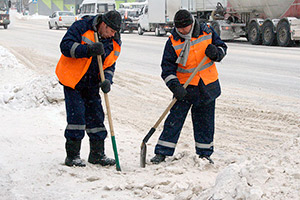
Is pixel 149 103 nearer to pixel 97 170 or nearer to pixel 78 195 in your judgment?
pixel 97 170

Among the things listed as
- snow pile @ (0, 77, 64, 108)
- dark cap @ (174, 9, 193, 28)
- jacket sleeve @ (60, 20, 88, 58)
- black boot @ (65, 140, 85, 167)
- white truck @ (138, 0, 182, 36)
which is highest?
white truck @ (138, 0, 182, 36)

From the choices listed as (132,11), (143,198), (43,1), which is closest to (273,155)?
(143,198)

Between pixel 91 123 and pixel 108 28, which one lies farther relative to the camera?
pixel 91 123

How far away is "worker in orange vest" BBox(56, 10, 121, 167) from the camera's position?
4.55m

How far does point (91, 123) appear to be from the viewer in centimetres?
507

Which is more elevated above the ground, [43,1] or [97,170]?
[43,1]

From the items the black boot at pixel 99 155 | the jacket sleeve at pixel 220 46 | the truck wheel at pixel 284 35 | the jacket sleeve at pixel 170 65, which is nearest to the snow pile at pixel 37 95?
the black boot at pixel 99 155

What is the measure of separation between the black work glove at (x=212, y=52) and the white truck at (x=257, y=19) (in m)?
14.3

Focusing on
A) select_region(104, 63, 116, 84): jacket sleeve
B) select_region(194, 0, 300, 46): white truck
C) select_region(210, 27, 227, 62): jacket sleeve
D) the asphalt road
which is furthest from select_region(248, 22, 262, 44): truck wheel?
select_region(104, 63, 116, 84): jacket sleeve

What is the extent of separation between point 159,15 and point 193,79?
25.1 meters

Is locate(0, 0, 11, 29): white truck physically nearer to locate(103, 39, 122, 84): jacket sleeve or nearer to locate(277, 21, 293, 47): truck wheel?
locate(277, 21, 293, 47): truck wheel

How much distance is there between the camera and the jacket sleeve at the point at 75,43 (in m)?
4.51

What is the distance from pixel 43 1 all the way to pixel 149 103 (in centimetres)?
6123

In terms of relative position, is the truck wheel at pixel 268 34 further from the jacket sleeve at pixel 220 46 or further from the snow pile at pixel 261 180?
the snow pile at pixel 261 180
